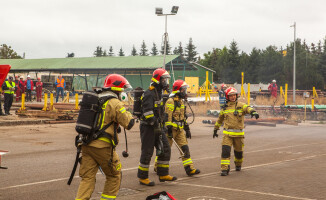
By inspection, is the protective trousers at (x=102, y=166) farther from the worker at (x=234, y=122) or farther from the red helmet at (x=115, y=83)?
the worker at (x=234, y=122)

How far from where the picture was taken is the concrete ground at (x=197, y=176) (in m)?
7.12

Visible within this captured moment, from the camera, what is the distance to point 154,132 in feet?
25.7

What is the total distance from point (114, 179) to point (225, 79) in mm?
70342

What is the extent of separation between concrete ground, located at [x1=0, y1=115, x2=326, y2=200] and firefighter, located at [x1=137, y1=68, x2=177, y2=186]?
26 centimetres

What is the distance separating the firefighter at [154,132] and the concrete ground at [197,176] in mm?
263

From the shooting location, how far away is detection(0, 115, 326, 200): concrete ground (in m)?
7.12

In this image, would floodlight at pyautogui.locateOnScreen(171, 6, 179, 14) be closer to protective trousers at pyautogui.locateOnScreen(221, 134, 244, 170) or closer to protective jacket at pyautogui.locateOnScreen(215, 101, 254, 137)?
protective jacket at pyautogui.locateOnScreen(215, 101, 254, 137)

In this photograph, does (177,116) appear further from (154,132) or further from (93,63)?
(93,63)

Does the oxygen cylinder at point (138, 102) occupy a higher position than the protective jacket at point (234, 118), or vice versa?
A: the oxygen cylinder at point (138, 102)

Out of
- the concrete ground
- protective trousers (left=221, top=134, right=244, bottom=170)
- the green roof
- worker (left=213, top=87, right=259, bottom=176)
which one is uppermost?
the green roof

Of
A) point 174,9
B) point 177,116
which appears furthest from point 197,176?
point 174,9

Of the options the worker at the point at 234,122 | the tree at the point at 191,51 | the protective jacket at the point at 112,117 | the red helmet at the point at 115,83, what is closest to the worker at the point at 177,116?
the worker at the point at 234,122

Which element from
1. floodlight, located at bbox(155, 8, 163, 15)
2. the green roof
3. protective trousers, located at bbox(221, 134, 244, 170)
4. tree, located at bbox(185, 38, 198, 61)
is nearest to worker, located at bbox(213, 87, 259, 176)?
protective trousers, located at bbox(221, 134, 244, 170)

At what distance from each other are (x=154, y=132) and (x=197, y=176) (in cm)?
154
